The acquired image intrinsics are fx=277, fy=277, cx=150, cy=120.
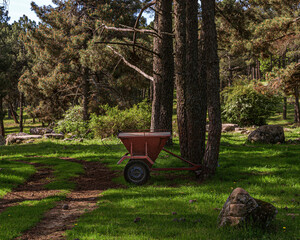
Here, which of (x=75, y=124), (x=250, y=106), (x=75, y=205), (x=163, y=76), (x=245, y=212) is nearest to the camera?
(x=245, y=212)

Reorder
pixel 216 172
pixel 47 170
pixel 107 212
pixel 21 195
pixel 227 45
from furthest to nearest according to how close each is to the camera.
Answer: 1. pixel 227 45
2. pixel 47 170
3. pixel 216 172
4. pixel 21 195
5. pixel 107 212

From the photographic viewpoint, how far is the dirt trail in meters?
5.06

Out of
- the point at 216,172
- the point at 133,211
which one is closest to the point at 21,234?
the point at 133,211

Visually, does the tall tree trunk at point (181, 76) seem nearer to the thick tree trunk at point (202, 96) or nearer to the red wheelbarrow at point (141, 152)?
the thick tree trunk at point (202, 96)

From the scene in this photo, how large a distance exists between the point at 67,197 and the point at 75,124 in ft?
49.8

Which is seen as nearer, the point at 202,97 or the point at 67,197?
the point at 67,197

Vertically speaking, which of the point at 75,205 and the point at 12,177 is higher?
the point at 12,177

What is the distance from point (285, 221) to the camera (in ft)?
15.2

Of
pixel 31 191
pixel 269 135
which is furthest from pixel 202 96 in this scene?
pixel 31 191

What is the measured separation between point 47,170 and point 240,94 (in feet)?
60.8

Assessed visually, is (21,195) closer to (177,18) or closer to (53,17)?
(177,18)

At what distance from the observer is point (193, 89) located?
866cm

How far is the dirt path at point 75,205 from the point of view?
4938 mm

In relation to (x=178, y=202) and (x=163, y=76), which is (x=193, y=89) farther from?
(x=163, y=76)
